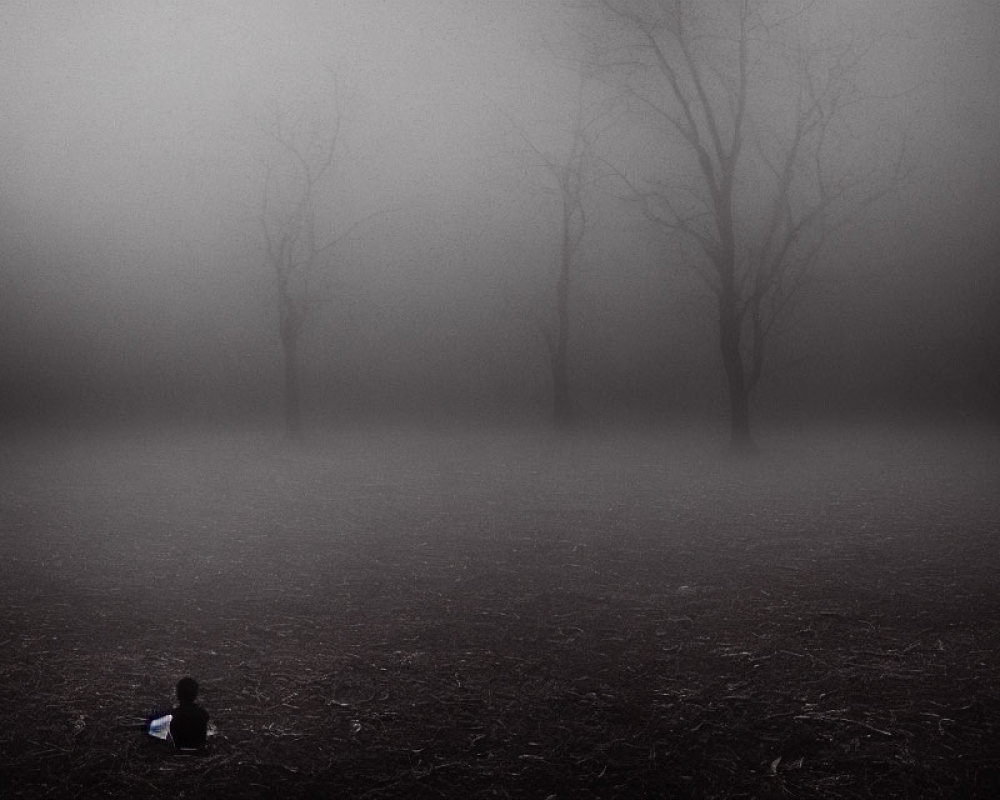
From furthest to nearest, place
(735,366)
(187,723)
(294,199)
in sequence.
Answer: (294,199) < (735,366) < (187,723)

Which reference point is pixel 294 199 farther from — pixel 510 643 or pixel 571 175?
pixel 510 643

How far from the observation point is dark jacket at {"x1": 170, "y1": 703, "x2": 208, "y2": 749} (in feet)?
11.7

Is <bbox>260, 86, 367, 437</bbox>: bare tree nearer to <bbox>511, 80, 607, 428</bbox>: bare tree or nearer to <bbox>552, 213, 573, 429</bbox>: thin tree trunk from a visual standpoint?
<bbox>511, 80, 607, 428</bbox>: bare tree

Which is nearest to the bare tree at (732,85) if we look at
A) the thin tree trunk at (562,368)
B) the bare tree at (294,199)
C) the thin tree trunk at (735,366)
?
the thin tree trunk at (735,366)

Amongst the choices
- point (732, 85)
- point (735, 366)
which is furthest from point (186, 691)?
point (732, 85)

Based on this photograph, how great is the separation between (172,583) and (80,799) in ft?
12.1

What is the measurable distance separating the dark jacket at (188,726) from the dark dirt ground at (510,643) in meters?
0.09

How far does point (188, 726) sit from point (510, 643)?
6.99 ft

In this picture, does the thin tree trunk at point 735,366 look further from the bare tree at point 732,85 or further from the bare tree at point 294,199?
the bare tree at point 294,199

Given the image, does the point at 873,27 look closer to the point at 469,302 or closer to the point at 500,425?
the point at 500,425

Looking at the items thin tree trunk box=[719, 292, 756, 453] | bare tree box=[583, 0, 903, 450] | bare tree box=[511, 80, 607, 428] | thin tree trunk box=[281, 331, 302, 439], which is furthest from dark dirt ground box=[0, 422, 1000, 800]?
bare tree box=[511, 80, 607, 428]

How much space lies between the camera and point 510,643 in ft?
16.7

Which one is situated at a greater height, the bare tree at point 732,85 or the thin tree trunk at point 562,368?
the bare tree at point 732,85

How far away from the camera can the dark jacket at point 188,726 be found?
356cm
